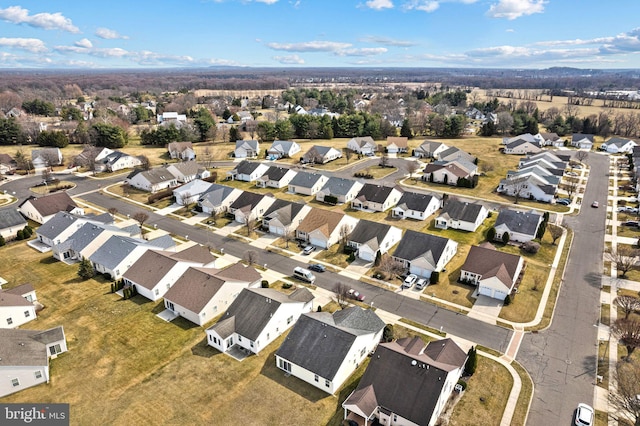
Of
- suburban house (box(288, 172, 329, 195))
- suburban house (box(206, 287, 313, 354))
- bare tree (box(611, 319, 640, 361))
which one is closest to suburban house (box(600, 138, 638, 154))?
suburban house (box(288, 172, 329, 195))

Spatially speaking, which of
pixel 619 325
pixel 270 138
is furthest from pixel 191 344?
pixel 270 138

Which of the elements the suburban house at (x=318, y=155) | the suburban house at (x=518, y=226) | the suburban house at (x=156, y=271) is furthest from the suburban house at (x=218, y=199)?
the suburban house at (x=518, y=226)

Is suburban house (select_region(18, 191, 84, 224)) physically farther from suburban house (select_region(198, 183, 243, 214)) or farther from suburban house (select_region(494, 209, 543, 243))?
suburban house (select_region(494, 209, 543, 243))

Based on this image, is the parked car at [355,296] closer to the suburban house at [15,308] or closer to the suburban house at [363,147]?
the suburban house at [15,308]

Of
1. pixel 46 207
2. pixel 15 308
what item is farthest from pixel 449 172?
pixel 46 207

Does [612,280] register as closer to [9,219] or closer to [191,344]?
[191,344]

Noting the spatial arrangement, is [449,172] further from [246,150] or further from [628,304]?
[246,150]
